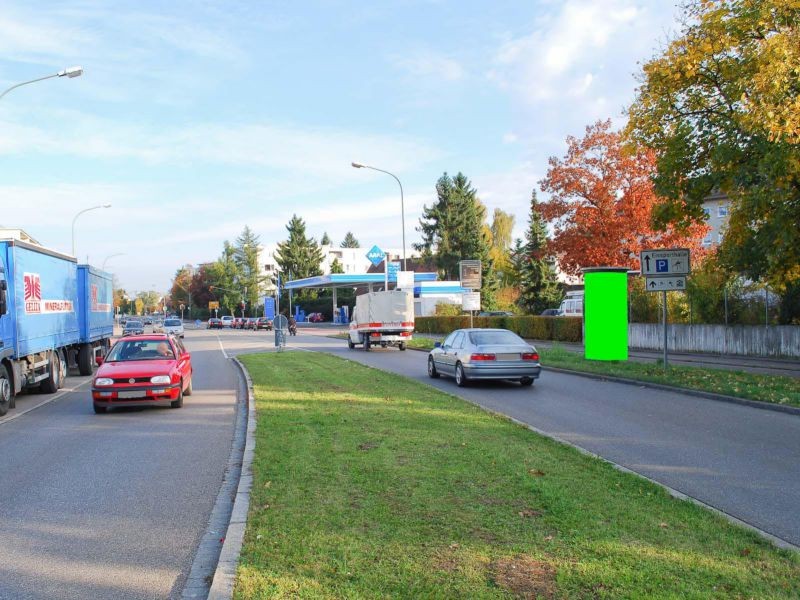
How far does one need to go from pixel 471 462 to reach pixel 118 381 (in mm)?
8073

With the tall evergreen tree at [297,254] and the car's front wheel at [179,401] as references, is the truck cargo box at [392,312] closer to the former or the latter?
the car's front wheel at [179,401]

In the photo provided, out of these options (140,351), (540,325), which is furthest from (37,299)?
(540,325)

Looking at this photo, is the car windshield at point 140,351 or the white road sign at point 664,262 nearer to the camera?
the car windshield at point 140,351

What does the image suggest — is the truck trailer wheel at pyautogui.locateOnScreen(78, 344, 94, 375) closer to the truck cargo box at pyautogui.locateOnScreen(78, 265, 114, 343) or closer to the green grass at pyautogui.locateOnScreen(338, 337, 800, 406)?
the truck cargo box at pyautogui.locateOnScreen(78, 265, 114, 343)

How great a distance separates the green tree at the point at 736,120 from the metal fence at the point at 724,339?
22.1 ft

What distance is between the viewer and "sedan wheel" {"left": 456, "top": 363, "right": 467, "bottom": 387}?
16.9m

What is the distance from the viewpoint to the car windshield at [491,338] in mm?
16844

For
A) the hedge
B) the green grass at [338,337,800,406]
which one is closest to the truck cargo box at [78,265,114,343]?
the green grass at [338,337,800,406]

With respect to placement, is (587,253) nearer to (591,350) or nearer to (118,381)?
(591,350)

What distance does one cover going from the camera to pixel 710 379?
54.6ft

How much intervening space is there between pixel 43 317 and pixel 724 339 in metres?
23.1

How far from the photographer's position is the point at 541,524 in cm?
546

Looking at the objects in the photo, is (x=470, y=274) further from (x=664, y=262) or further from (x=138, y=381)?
(x=138, y=381)

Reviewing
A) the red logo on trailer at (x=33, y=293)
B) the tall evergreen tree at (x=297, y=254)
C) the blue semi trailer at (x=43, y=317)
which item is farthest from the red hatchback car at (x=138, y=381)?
the tall evergreen tree at (x=297, y=254)
